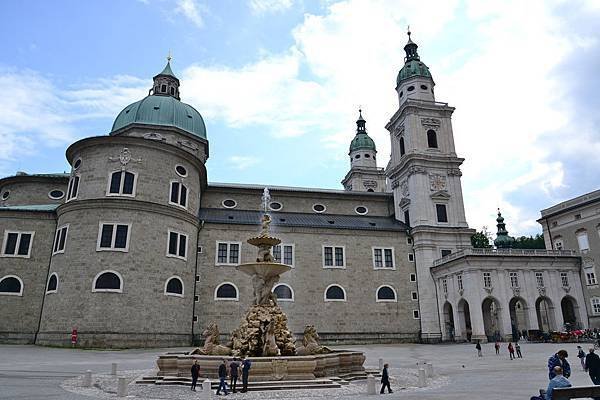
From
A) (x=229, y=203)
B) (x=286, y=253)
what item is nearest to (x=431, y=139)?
(x=286, y=253)

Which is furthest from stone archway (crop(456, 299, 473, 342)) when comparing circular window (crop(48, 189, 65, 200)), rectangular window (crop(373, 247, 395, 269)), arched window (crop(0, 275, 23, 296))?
circular window (crop(48, 189, 65, 200))

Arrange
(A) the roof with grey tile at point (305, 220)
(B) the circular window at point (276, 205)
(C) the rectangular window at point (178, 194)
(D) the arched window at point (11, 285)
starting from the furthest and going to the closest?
(B) the circular window at point (276, 205) < (A) the roof with grey tile at point (305, 220) < (C) the rectangular window at point (178, 194) < (D) the arched window at point (11, 285)

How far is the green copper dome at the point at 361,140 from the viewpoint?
63.7 metres

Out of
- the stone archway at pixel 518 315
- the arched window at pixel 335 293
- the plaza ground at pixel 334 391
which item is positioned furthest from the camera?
the arched window at pixel 335 293

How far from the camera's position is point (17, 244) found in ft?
105

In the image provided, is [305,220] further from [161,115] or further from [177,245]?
[161,115]

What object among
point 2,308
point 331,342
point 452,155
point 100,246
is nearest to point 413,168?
point 452,155

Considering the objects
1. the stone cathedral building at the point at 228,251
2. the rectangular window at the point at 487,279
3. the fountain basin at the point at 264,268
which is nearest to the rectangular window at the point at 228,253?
the stone cathedral building at the point at 228,251

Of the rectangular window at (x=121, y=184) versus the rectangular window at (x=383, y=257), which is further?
the rectangular window at (x=383, y=257)

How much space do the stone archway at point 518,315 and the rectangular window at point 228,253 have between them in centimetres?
2257

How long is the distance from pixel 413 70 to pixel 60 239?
36.8 metres

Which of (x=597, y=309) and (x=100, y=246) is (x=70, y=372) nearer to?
(x=100, y=246)

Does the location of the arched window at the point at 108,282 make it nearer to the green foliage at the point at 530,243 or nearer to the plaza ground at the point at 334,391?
the plaza ground at the point at 334,391

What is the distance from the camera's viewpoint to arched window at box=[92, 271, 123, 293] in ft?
93.6
